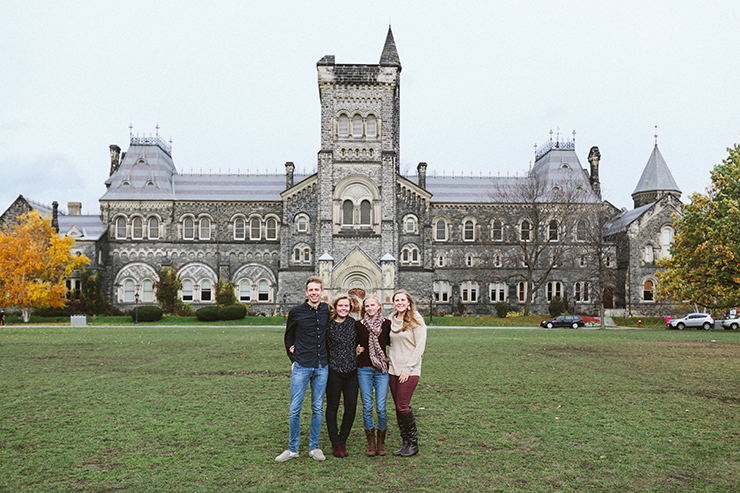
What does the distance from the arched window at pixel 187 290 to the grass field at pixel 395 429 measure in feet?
121

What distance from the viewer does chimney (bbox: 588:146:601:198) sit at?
58.9 m

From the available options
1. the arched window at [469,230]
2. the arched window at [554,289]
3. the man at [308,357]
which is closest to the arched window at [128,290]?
the arched window at [469,230]

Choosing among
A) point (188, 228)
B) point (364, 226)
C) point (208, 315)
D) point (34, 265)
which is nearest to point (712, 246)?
point (364, 226)

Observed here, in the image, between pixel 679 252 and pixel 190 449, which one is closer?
pixel 190 449

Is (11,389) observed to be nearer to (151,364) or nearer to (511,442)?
(151,364)

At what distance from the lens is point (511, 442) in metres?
8.17

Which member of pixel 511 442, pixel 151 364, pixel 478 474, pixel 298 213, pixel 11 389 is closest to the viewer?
pixel 478 474

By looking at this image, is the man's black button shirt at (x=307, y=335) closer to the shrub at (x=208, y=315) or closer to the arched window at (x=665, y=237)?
the shrub at (x=208, y=315)

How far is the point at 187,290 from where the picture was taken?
53500 mm

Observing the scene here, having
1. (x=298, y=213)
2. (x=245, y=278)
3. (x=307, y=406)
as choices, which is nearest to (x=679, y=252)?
(x=307, y=406)

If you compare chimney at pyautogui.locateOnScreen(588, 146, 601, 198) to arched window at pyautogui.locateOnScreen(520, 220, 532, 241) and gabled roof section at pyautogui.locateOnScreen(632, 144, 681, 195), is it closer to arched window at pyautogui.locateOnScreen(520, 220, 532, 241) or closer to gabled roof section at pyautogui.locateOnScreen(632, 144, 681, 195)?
gabled roof section at pyautogui.locateOnScreen(632, 144, 681, 195)

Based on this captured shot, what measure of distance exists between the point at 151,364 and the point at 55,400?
5802 millimetres

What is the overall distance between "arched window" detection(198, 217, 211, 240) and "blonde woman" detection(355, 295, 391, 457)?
4917cm

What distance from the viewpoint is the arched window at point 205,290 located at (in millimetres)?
53438
